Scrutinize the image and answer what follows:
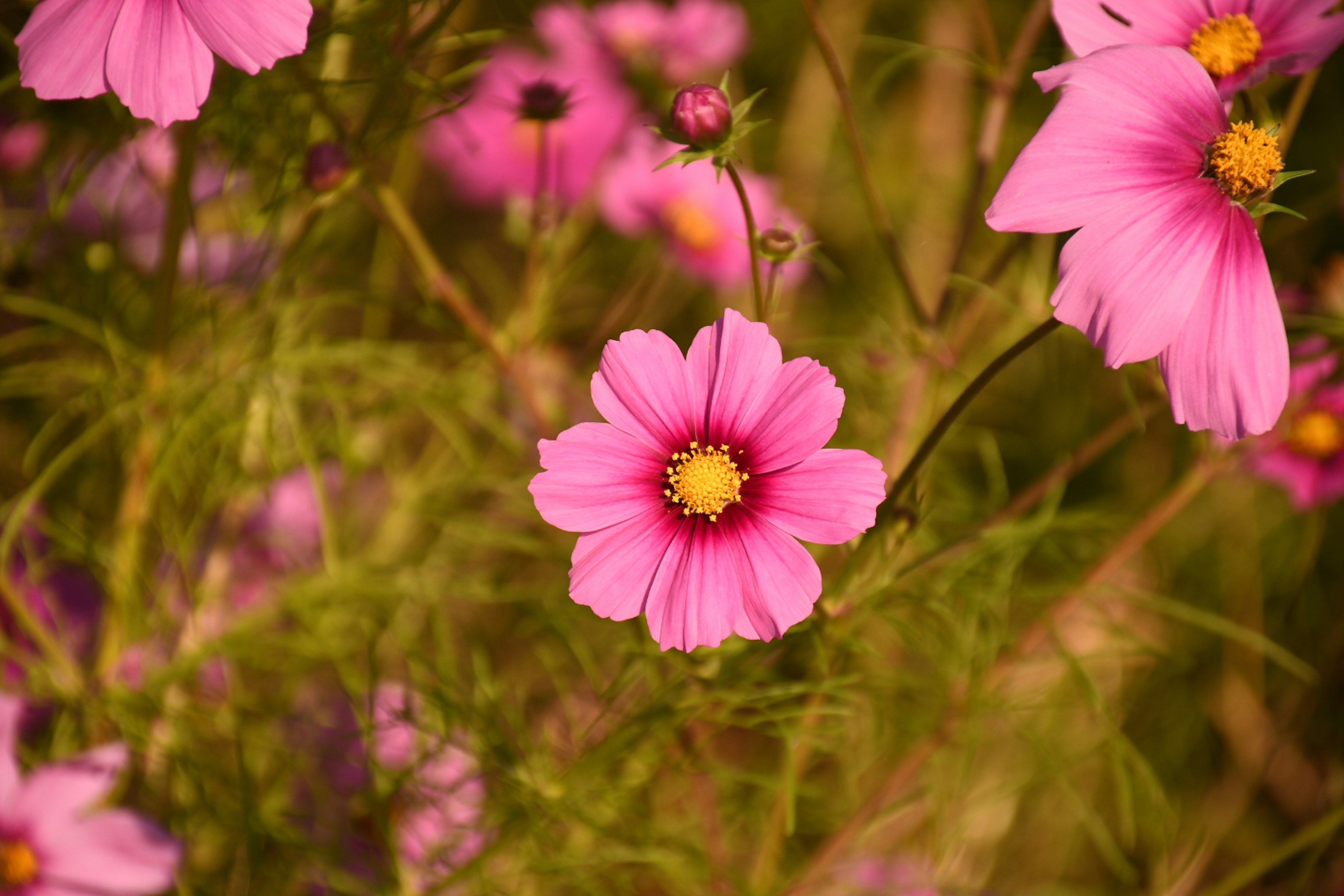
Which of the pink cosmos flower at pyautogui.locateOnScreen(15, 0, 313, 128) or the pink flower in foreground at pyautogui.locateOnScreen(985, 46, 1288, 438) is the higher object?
the pink cosmos flower at pyautogui.locateOnScreen(15, 0, 313, 128)

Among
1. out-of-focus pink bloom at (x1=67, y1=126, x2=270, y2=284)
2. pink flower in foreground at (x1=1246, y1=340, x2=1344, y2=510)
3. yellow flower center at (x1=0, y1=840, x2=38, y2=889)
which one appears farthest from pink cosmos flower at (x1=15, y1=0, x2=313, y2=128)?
pink flower in foreground at (x1=1246, y1=340, x2=1344, y2=510)

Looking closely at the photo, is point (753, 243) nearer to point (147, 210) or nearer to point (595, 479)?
point (595, 479)

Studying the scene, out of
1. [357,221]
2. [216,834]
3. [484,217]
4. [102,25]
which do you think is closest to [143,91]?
[102,25]

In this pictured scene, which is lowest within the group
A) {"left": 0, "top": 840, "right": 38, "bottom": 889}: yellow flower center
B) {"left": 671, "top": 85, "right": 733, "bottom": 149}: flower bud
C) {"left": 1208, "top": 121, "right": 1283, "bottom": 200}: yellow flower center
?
{"left": 0, "top": 840, "right": 38, "bottom": 889}: yellow flower center

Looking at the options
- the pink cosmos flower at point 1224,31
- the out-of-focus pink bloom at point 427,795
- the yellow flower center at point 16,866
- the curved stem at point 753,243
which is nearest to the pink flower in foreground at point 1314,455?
the pink cosmos flower at point 1224,31

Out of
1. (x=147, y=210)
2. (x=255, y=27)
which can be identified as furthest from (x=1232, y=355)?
(x=147, y=210)

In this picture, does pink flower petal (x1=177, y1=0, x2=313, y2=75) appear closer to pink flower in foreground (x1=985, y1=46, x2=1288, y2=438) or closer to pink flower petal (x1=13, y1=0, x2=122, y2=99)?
pink flower petal (x1=13, y1=0, x2=122, y2=99)

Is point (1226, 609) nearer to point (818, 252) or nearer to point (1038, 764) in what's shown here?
point (1038, 764)

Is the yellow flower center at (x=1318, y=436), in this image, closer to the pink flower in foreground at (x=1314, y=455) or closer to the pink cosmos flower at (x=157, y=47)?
the pink flower in foreground at (x=1314, y=455)
